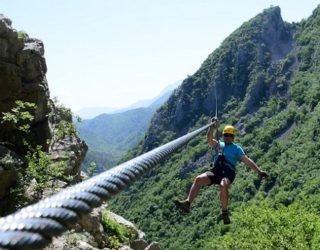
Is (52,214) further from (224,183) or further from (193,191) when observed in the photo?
(193,191)

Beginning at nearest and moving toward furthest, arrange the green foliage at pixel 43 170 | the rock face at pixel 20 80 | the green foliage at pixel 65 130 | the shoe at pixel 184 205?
1. the shoe at pixel 184 205
2. the green foliage at pixel 43 170
3. the rock face at pixel 20 80
4. the green foliage at pixel 65 130

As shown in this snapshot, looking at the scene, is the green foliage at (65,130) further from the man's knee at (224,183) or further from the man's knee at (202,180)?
the man's knee at (224,183)

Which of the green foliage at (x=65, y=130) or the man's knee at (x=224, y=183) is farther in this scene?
the green foliage at (x=65, y=130)

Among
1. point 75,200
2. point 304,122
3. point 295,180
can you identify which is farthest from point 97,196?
point 304,122

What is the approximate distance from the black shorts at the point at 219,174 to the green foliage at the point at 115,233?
7727 millimetres

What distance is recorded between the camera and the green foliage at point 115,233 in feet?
54.2

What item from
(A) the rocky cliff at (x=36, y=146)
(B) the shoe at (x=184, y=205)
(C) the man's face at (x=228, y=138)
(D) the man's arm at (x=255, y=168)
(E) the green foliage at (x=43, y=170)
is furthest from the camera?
(A) the rocky cliff at (x=36, y=146)

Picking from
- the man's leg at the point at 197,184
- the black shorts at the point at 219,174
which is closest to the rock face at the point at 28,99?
the man's leg at the point at 197,184

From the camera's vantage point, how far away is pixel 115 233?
1742cm

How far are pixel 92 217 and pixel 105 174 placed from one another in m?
13.2

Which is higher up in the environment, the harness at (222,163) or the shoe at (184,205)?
the harness at (222,163)

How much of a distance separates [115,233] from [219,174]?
862cm

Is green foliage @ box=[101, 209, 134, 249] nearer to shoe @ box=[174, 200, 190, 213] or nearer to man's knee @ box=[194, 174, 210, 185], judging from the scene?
shoe @ box=[174, 200, 190, 213]

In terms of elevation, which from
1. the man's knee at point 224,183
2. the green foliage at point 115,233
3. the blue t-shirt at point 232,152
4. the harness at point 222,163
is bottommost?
the green foliage at point 115,233
